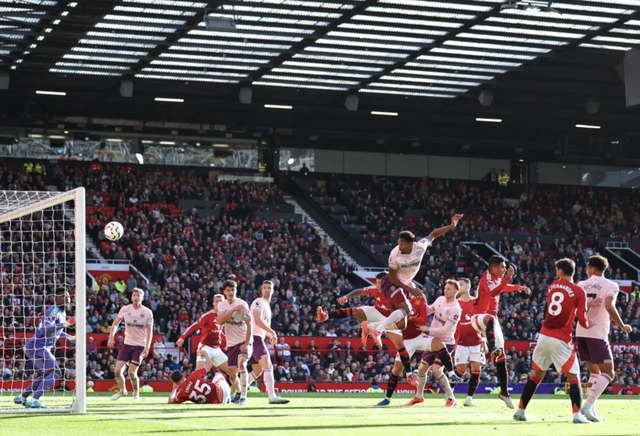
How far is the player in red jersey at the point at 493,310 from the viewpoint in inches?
659

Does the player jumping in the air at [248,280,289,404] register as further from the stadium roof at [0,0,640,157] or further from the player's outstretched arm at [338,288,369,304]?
the stadium roof at [0,0,640,157]

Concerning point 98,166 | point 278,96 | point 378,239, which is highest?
point 278,96

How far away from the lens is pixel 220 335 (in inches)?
744

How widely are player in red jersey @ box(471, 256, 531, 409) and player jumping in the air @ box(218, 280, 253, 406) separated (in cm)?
408

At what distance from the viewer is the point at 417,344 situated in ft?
58.4

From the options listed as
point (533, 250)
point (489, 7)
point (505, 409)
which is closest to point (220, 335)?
point (505, 409)

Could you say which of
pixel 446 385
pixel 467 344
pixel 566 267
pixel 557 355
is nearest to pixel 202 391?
pixel 446 385

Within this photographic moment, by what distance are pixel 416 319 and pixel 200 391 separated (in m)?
4.04

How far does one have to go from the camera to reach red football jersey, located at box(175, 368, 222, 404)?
17.0m

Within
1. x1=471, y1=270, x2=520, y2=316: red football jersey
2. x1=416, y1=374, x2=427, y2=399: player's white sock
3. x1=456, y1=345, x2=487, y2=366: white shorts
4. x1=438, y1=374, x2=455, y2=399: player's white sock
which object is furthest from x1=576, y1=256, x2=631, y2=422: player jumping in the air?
x1=416, y1=374, x2=427, y2=399: player's white sock

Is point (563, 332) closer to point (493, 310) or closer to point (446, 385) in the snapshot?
point (493, 310)

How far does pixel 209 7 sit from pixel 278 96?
13675 mm

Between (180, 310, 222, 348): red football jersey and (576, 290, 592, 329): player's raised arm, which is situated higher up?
(576, 290, 592, 329): player's raised arm

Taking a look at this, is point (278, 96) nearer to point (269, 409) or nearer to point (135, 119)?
point (135, 119)
